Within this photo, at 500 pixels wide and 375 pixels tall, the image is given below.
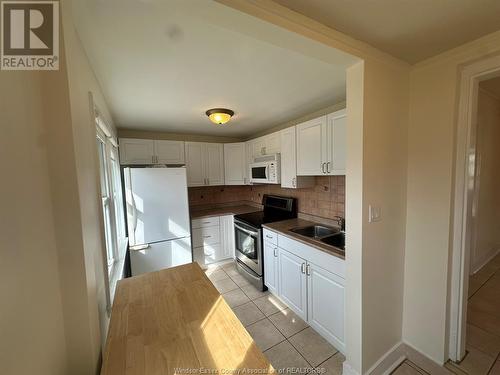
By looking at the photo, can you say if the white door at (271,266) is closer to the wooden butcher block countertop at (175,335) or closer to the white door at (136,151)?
the wooden butcher block countertop at (175,335)

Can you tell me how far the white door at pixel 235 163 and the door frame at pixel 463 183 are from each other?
2672 mm

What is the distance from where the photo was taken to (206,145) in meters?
3.60

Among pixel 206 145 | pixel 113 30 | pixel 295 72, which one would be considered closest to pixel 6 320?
pixel 113 30

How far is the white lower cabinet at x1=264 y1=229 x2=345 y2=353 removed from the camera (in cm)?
171

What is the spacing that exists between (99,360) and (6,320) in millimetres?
623

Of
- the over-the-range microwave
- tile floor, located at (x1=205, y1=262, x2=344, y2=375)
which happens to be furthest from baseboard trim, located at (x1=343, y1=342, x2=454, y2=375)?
the over-the-range microwave

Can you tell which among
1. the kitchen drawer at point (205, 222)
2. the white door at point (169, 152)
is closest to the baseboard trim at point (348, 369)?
the kitchen drawer at point (205, 222)

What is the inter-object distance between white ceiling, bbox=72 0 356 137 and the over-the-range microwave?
666 millimetres

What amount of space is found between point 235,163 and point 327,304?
8.33ft

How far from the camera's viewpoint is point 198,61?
135cm

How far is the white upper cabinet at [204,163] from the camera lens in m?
3.47

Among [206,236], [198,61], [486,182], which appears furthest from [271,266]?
[486,182]

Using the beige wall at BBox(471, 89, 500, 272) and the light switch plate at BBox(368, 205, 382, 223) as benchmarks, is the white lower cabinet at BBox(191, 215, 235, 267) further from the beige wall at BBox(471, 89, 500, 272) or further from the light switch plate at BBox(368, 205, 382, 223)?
the beige wall at BBox(471, 89, 500, 272)

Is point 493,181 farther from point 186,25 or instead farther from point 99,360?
point 99,360
